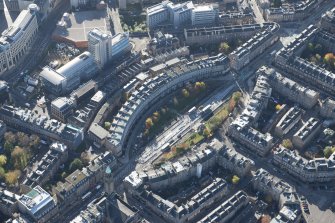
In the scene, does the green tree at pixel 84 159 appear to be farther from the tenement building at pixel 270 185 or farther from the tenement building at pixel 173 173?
the tenement building at pixel 270 185

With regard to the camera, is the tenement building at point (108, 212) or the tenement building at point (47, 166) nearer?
the tenement building at point (108, 212)

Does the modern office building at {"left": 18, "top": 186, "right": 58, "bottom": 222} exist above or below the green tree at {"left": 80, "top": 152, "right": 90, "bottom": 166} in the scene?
below

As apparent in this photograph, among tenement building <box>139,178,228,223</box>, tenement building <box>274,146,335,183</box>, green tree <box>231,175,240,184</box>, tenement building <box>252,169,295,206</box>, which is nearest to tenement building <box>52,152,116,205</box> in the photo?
tenement building <box>139,178,228,223</box>

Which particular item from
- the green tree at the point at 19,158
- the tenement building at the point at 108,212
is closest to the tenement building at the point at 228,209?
the tenement building at the point at 108,212

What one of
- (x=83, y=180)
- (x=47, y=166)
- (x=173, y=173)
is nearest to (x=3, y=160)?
(x=47, y=166)

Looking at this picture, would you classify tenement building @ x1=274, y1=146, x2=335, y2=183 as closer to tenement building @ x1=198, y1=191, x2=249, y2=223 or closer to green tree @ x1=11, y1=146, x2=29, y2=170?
tenement building @ x1=198, y1=191, x2=249, y2=223

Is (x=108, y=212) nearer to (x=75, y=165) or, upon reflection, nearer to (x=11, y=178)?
(x=75, y=165)
